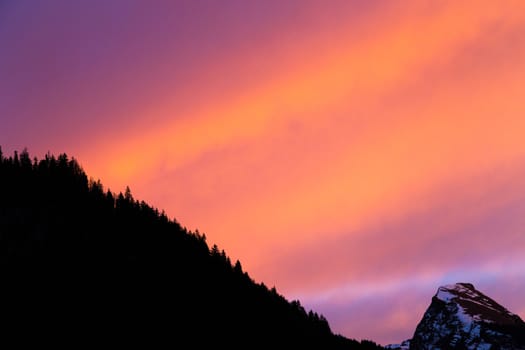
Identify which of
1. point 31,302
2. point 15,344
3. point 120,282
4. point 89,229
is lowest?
point 15,344

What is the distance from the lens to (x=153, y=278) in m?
192

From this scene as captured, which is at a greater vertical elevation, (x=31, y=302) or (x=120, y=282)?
(x=120, y=282)

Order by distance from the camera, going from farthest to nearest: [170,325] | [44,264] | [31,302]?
[170,325]
[44,264]
[31,302]

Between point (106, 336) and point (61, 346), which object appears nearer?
point (61, 346)

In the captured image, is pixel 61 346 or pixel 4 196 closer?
pixel 61 346

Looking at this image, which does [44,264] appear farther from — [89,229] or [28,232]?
[89,229]

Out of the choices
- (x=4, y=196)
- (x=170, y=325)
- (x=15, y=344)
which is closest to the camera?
(x=15, y=344)

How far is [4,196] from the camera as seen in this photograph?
618ft

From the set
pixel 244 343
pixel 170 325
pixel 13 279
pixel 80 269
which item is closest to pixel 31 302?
pixel 13 279

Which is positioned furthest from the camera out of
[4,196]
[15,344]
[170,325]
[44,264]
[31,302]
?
[4,196]

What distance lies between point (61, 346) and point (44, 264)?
30.8 meters

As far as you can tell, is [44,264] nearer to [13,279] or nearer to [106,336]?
[13,279]

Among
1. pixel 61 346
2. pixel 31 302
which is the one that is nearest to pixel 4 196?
pixel 31 302

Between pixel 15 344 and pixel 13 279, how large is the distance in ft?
74.8
